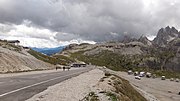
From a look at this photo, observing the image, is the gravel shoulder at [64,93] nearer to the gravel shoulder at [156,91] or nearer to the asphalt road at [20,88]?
the asphalt road at [20,88]

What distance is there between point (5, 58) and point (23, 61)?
639 inches

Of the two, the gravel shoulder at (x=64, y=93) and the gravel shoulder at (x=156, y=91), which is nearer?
the gravel shoulder at (x=64, y=93)

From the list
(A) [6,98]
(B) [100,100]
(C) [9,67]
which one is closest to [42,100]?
(A) [6,98]

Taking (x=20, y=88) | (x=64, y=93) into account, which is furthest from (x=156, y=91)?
(x=64, y=93)

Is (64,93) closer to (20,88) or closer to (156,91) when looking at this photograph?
(20,88)

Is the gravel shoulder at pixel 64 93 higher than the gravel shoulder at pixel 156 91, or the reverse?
the gravel shoulder at pixel 64 93

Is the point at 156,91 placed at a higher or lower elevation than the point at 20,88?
lower

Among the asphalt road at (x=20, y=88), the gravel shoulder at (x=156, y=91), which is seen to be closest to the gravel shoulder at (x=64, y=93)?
the asphalt road at (x=20, y=88)

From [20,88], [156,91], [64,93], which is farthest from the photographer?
[156,91]

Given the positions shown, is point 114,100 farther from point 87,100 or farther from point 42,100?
point 42,100

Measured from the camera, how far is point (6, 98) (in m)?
22.9

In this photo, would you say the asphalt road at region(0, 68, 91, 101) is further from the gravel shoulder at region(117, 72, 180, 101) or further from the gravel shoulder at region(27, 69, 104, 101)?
the gravel shoulder at region(117, 72, 180, 101)

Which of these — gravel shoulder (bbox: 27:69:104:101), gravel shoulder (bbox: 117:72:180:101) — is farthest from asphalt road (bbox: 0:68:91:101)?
gravel shoulder (bbox: 117:72:180:101)

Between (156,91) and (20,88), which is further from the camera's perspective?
(156,91)
